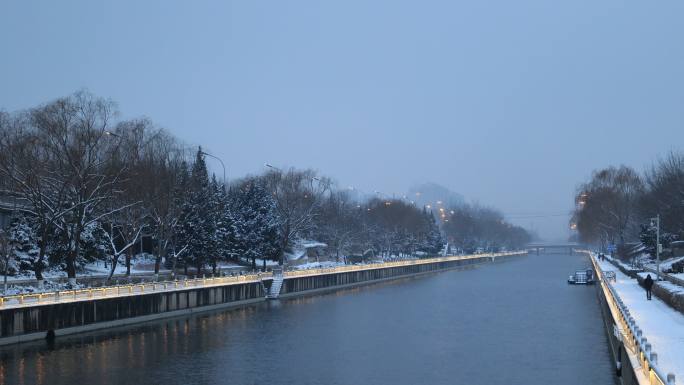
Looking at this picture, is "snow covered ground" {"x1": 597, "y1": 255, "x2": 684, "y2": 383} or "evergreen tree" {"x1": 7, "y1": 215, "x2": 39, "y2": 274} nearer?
"snow covered ground" {"x1": 597, "y1": 255, "x2": 684, "y2": 383}

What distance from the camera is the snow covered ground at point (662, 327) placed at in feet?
88.6

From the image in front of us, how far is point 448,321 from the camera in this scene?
60812 millimetres

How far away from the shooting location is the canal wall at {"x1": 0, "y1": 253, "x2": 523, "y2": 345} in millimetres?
46625

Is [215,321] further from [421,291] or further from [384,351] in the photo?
[421,291]

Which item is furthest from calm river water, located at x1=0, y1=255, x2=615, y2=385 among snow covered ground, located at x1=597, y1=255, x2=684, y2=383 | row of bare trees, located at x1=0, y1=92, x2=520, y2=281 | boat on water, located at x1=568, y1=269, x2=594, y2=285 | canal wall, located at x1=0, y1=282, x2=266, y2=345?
boat on water, located at x1=568, y1=269, x2=594, y2=285

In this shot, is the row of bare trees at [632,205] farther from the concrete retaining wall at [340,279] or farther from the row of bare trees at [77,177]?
the row of bare trees at [77,177]

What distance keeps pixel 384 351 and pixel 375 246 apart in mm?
126991

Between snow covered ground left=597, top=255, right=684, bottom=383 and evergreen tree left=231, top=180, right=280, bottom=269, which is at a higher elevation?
evergreen tree left=231, top=180, right=280, bottom=269

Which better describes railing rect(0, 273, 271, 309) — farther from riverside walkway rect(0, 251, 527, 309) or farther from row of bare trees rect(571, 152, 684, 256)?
row of bare trees rect(571, 152, 684, 256)

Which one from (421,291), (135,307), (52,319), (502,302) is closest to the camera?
(52,319)

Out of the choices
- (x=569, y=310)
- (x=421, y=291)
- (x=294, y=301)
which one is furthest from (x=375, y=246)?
(x=569, y=310)

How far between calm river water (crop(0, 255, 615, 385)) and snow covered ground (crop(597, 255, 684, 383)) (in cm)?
303

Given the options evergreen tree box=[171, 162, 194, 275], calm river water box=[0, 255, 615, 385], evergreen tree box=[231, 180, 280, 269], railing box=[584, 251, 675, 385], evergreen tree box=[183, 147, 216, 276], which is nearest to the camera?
railing box=[584, 251, 675, 385]

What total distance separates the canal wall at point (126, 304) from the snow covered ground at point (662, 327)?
1325 inches
